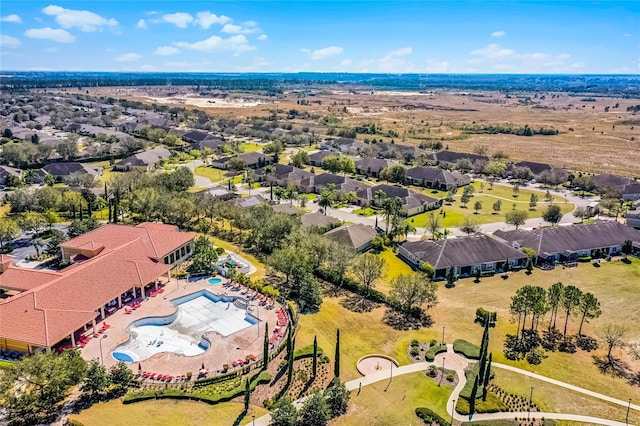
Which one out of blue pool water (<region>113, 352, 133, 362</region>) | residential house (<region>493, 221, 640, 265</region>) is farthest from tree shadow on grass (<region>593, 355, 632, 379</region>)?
blue pool water (<region>113, 352, 133, 362</region>)

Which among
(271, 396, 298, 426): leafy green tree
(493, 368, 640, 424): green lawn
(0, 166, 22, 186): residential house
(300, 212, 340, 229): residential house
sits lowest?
(493, 368, 640, 424): green lawn

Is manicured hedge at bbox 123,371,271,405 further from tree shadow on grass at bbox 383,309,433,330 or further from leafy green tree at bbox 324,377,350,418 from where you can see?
tree shadow on grass at bbox 383,309,433,330

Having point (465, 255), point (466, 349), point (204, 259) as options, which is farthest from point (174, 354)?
point (465, 255)

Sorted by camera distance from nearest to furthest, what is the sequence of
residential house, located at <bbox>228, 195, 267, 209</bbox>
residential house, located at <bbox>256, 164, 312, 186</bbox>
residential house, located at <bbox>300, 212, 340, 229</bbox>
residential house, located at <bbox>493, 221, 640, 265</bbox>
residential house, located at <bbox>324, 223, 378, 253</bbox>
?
residential house, located at <bbox>493, 221, 640, 265</bbox> → residential house, located at <bbox>324, 223, 378, 253</bbox> → residential house, located at <bbox>300, 212, 340, 229</bbox> → residential house, located at <bbox>228, 195, 267, 209</bbox> → residential house, located at <bbox>256, 164, 312, 186</bbox>

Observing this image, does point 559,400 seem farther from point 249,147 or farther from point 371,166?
point 249,147

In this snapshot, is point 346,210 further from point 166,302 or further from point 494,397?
point 494,397

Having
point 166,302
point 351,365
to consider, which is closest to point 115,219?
point 166,302
